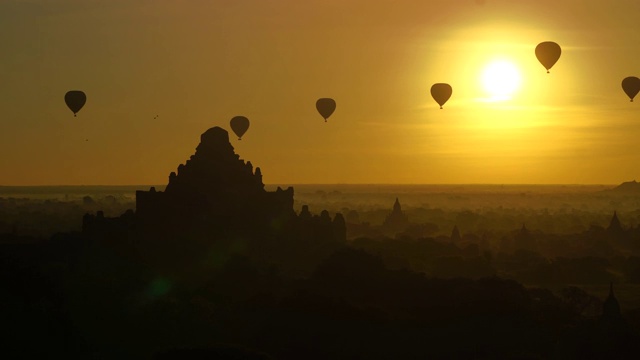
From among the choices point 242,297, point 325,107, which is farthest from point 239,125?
point 242,297

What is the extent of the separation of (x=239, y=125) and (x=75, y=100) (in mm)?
11952

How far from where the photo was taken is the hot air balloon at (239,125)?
91438 millimetres

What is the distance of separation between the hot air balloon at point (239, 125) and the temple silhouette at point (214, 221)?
10.4m

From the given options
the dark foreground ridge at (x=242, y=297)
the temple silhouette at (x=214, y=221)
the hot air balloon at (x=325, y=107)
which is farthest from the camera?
the hot air balloon at (x=325, y=107)

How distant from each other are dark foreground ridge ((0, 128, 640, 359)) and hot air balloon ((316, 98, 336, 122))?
1015cm

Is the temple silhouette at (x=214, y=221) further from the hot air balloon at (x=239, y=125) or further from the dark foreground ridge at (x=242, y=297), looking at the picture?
the hot air balloon at (x=239, y=125)

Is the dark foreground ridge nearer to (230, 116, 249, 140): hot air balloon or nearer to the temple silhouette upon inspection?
the temple silhouette

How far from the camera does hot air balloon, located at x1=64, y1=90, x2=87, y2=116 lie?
86562 millimetres

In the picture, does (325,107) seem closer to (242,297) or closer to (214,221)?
(214,221)

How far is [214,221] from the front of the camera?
256 ft

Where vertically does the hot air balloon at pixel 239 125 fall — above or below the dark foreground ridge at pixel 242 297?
above

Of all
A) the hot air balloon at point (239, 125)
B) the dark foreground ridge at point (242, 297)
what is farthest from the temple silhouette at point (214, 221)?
the hot air balloon at point (239, 125)

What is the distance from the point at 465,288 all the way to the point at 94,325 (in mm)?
18743

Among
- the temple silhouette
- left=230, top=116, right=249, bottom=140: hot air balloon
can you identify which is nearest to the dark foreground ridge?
the temple silhouette
